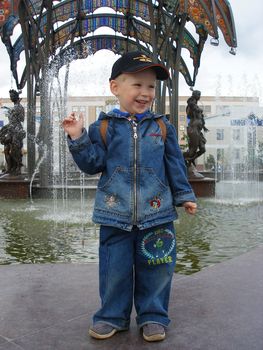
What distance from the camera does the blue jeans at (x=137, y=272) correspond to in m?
2.16

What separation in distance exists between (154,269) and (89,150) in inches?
25.6

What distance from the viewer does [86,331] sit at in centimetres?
219

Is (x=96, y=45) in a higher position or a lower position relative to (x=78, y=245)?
higher

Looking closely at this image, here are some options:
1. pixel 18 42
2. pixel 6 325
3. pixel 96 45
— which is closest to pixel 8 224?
pixel 6 325

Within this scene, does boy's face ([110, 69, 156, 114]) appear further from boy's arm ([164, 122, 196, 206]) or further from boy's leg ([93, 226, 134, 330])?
boy's leg ([93, 226, 134, 330])

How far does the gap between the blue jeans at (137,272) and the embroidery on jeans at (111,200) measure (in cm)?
11

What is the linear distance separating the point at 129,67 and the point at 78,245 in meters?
3.22

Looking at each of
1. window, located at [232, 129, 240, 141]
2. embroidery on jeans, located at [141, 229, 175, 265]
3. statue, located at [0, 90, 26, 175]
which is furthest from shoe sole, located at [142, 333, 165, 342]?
window, located at [232, 129, 240, 141]

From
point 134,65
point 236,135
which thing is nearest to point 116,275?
point 134,65

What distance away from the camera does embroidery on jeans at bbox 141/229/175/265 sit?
7.16 ft

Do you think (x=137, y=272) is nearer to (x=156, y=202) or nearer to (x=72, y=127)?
(x=156, y=202)

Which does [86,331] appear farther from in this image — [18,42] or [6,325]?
[18,42]

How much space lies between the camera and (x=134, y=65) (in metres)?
2.16

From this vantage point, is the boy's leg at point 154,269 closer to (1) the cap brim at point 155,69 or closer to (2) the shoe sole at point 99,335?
(2) the shoe sole at point 99,335
